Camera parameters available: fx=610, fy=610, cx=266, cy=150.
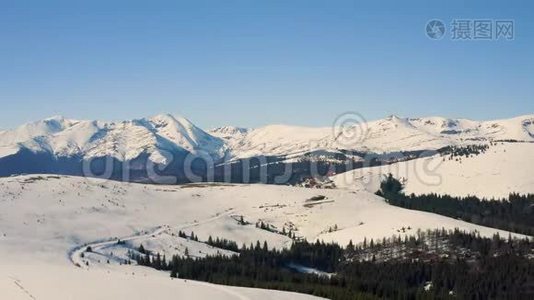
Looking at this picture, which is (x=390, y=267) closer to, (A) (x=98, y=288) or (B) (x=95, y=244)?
(B) (x=95, y=244)

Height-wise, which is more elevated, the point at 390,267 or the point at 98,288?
the point at 98,288

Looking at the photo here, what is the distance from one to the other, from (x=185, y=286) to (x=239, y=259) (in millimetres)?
70565

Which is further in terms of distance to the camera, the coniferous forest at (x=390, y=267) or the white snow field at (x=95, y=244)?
the coniferous forest at (x=390, y=267)

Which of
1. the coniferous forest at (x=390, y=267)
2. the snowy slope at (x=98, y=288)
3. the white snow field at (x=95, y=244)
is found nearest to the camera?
the snowy slope at (x=98, y=288)

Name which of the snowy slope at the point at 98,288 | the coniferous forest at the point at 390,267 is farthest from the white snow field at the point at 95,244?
the coniferous forest at the point at 390,267

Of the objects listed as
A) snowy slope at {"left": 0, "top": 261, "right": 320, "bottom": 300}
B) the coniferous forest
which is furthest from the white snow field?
the coniferous forest

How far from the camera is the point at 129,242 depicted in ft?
504

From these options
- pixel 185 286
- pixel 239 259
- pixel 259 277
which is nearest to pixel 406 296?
pixel 259 277

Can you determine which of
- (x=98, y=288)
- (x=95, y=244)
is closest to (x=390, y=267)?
(x=95, y=244)

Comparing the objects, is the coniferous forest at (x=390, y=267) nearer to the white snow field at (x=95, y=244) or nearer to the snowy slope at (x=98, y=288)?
the white snow field at (x=95, y=244)

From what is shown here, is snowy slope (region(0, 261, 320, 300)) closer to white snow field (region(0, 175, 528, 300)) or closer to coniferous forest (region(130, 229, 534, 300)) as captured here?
white snow field (region(0, 175, 528, 300))

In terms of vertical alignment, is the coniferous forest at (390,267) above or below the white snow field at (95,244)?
below

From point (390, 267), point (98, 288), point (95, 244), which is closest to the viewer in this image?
point (98, 288)

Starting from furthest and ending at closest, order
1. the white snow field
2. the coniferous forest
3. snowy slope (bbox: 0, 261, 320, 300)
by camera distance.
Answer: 1. the coniferous forest
2. the white snow field
3. snowy slope (bbox: 0, 261, 320, 300)
